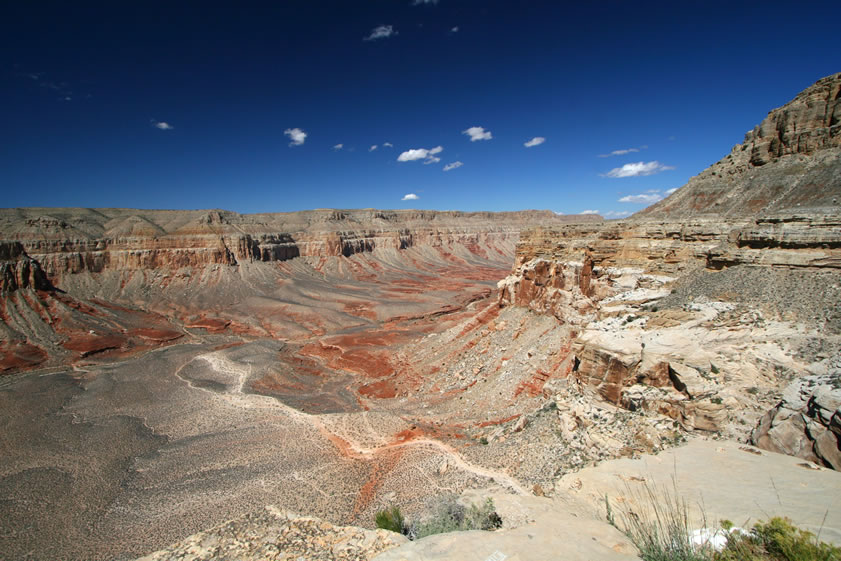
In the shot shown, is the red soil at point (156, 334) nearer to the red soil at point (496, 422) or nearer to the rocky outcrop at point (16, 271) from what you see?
the rocky outcrop at point (16, 271)

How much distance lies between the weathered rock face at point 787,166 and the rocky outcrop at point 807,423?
12365 millimetres

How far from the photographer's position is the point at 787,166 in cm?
2286

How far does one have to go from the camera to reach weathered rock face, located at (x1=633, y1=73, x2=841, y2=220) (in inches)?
799

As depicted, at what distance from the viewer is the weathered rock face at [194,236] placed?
2438 inches

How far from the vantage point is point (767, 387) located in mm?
11930

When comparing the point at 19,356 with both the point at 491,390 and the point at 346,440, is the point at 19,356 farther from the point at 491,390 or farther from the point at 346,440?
the point at 491,390

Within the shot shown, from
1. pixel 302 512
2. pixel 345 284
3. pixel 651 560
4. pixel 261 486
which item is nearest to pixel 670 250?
pixel 651 560

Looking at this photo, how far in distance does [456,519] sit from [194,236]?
81436mm

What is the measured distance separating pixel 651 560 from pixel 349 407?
23.6 metres

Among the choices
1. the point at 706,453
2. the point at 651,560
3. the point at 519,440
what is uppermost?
the point at 651,560

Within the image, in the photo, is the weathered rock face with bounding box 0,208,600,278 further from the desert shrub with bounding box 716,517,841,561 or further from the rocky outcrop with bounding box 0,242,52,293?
the desert shrub with bounding box 716,517,841,561

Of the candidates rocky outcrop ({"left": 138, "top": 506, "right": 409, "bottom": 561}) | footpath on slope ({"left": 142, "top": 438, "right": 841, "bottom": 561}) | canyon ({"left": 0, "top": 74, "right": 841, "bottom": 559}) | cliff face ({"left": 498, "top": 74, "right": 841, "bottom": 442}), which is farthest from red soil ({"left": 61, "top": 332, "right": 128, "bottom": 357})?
cliff face ({"left": 498, "top": 74, "right": 841, "bottom": 442})

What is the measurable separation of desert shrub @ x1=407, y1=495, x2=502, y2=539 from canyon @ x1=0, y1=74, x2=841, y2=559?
964mm

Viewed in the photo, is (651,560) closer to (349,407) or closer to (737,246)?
(737,246)
